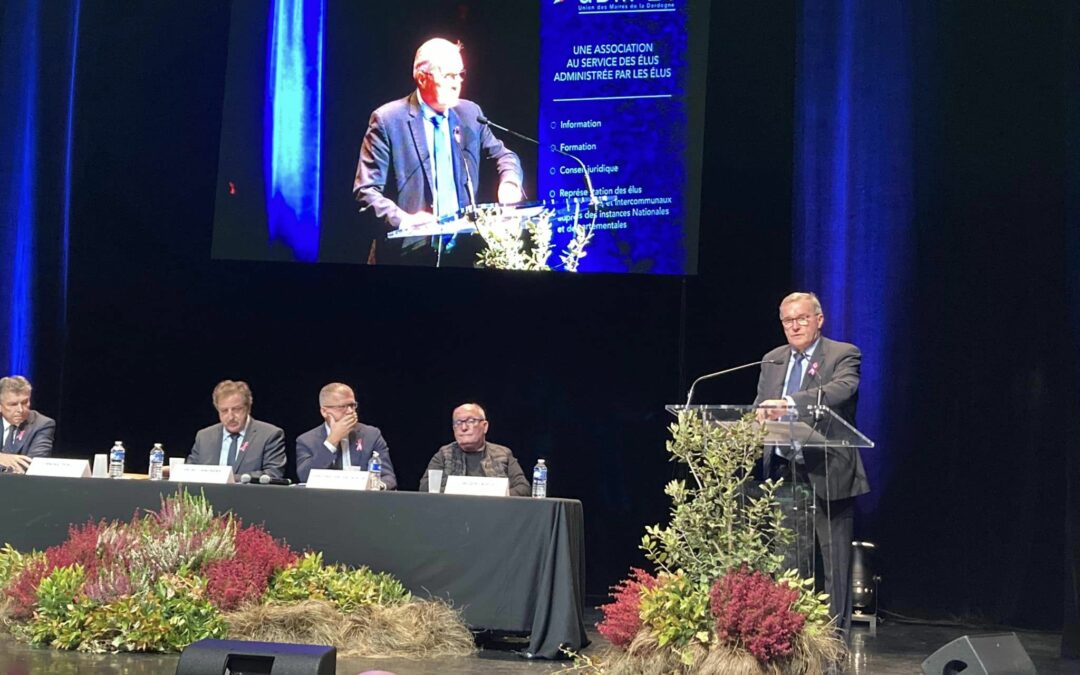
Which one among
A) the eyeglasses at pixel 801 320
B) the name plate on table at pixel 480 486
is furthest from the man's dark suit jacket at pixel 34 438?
the eyeglasses at pixel 801 320

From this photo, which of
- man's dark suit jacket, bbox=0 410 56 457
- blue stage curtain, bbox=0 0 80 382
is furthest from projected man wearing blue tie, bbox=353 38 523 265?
man's dark suit jacket, bbox=0 410 56 457

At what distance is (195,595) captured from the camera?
4859 mm

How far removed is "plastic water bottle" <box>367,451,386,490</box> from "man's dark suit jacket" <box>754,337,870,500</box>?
5.67 feet

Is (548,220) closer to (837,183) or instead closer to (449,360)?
(449,360)

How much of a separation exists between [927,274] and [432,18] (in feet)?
10.5

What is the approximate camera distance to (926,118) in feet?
23.0

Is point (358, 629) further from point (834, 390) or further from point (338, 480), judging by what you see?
point (834, 390)

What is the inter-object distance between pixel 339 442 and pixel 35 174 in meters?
2.88

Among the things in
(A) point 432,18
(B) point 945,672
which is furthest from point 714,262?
(B) point 945,672

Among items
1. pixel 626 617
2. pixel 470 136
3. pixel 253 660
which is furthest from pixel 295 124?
pixel 253 660

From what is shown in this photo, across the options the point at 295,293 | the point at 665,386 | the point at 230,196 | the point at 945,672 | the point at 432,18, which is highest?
the point at 432,18

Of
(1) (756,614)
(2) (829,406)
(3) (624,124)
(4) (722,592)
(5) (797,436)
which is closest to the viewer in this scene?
(1) (756,614)

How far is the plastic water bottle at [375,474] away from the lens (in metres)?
5.54

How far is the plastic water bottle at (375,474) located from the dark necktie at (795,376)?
1.83 metres
